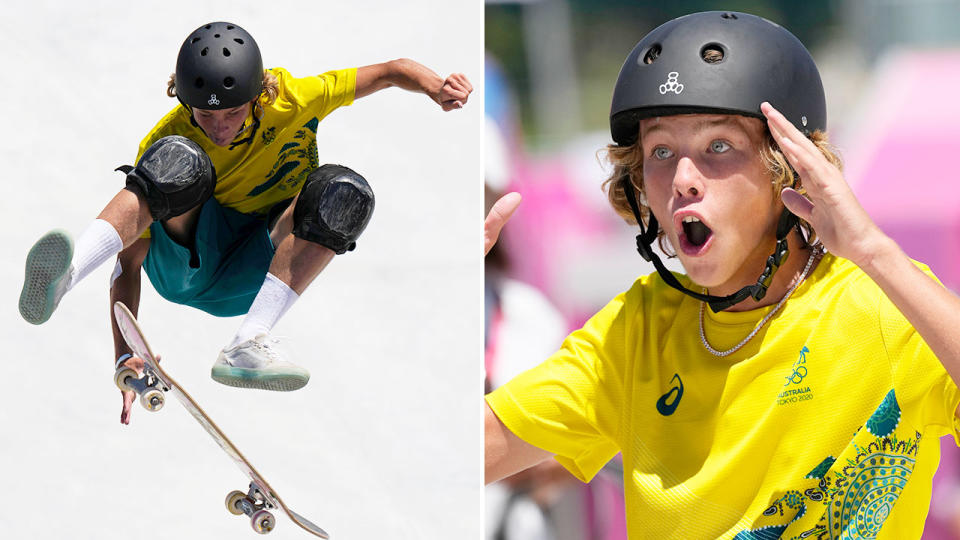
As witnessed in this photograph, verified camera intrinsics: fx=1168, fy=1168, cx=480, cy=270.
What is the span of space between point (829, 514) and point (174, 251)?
6.76ft

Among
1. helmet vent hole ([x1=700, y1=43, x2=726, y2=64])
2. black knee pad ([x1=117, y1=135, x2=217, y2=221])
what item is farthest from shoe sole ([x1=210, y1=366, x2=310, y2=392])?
helmet vent hole ([x1=700, y1=43, x2=726, y2=64])

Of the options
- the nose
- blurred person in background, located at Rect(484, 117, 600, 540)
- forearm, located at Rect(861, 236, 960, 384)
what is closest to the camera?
forearm, located at Rect(861, 236, 960, 384)

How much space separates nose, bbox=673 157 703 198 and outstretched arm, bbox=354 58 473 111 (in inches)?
32.2

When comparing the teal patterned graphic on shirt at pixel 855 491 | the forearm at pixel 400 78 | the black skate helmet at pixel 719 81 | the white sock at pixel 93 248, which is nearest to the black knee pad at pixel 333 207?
the forearm at pixel 400 78

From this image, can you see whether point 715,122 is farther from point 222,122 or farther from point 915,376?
point 222,122

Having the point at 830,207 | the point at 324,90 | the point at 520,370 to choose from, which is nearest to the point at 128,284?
the point at 324,90

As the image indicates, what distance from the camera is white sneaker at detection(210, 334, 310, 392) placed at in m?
3.38

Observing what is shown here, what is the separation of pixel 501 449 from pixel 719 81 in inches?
48.4

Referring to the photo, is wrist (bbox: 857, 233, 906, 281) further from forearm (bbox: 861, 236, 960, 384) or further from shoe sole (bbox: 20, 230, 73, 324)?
shoe sole (bbox: 20, 230, 73, 324)

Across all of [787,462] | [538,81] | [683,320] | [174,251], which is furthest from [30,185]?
[538,81]

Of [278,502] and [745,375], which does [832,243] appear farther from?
[278,502]

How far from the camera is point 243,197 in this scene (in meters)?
3.60

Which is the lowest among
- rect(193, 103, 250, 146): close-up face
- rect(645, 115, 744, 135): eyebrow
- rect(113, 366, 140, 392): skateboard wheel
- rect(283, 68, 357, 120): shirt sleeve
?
rect(645, 115, 744, 135): eyebrow

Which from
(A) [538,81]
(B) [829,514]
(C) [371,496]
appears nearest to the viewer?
(B) [829,514]
